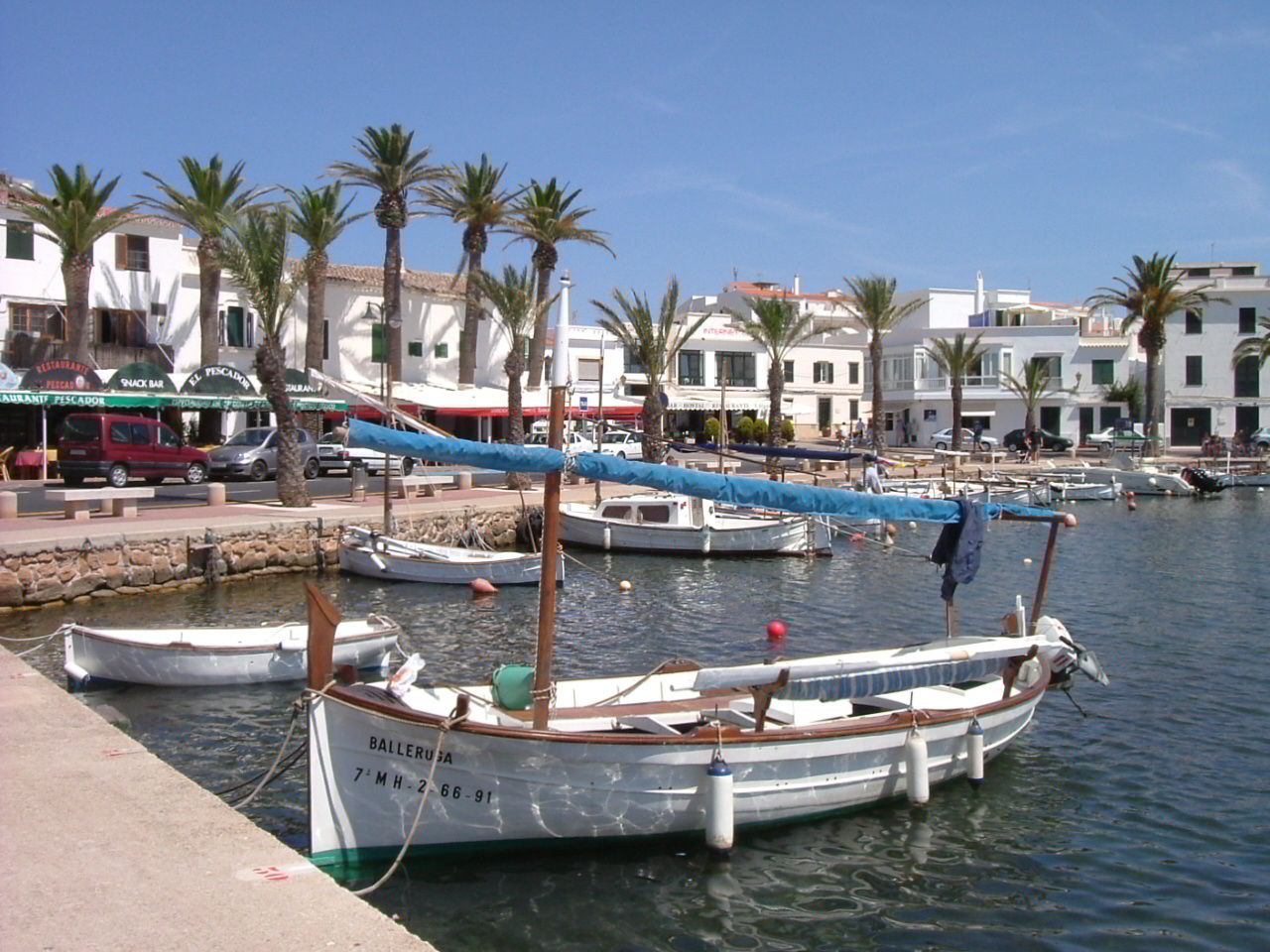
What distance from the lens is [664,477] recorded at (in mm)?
10602

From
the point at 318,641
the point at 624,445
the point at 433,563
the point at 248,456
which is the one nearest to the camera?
the point at 318,641

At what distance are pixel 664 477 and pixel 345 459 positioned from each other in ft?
110

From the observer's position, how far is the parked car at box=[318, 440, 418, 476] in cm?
4168

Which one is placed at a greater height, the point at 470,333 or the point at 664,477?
the point at 470,333

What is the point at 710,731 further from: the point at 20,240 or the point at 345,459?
the point at 20,240

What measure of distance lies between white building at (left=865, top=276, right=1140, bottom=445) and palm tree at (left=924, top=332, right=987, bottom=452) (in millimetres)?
974

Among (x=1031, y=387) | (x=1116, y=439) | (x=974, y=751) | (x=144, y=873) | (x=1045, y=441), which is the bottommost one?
(x=974, y=751)

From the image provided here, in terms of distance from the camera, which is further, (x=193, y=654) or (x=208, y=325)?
(x=208, y=325)

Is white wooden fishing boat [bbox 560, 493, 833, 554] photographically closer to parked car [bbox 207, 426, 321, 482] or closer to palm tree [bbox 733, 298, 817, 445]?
parked car [bbox 207, 426, 321, 482]

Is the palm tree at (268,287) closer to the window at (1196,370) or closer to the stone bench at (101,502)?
the stone bench at (101,502)

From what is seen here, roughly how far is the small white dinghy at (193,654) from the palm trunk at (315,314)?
32.2m

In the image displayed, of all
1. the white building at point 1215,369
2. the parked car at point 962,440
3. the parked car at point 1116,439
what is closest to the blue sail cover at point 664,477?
the parked car at point 962,440

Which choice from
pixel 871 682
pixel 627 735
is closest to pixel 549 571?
pixel 627 735

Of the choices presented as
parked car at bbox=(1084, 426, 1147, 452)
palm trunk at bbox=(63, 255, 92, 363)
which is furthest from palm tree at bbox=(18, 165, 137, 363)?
parked car at bbox=(1084, 426, 1147, 452)
